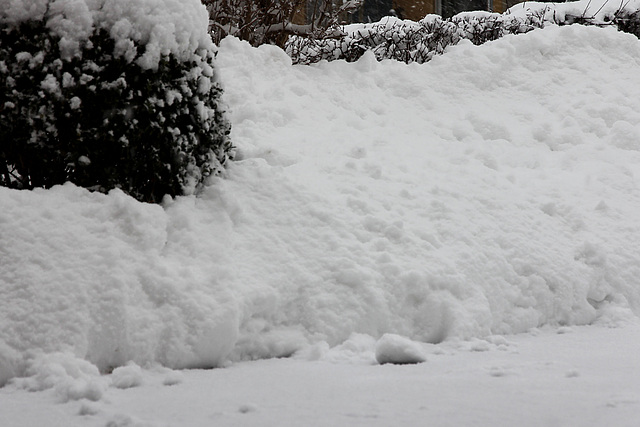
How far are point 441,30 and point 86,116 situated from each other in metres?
6.13

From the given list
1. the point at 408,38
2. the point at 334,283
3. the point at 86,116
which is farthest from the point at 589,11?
the point at 86,116

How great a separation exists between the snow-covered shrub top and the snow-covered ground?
0.84 metres

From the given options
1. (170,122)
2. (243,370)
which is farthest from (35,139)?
(243,370)

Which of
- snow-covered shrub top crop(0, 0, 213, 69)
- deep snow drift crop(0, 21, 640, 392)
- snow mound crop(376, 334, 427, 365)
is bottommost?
snow mound crop(376, 334, 427, 365)

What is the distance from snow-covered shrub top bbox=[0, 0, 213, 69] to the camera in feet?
11.7

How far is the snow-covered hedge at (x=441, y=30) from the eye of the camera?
26.2 feet

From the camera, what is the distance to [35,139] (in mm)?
3498

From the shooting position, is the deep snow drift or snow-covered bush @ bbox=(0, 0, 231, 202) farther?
snow-covered bush @ bbox=(0, 0, 231, 202)

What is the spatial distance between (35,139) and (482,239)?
9.41 feet

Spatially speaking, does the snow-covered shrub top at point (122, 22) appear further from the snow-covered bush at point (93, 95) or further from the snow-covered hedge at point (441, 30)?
the snow-covered hedge at point (441, 30)

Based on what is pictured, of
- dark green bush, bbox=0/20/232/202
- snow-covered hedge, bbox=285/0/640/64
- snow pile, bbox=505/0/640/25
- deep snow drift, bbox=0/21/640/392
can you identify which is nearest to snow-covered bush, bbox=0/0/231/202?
dark green bush, bbox=0/20/232/202

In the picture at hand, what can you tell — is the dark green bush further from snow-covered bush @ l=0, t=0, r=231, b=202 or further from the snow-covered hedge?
the snow-covered hedge

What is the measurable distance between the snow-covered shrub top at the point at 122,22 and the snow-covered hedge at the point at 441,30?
3.41 metres

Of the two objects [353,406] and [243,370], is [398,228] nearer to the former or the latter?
[243,370]
